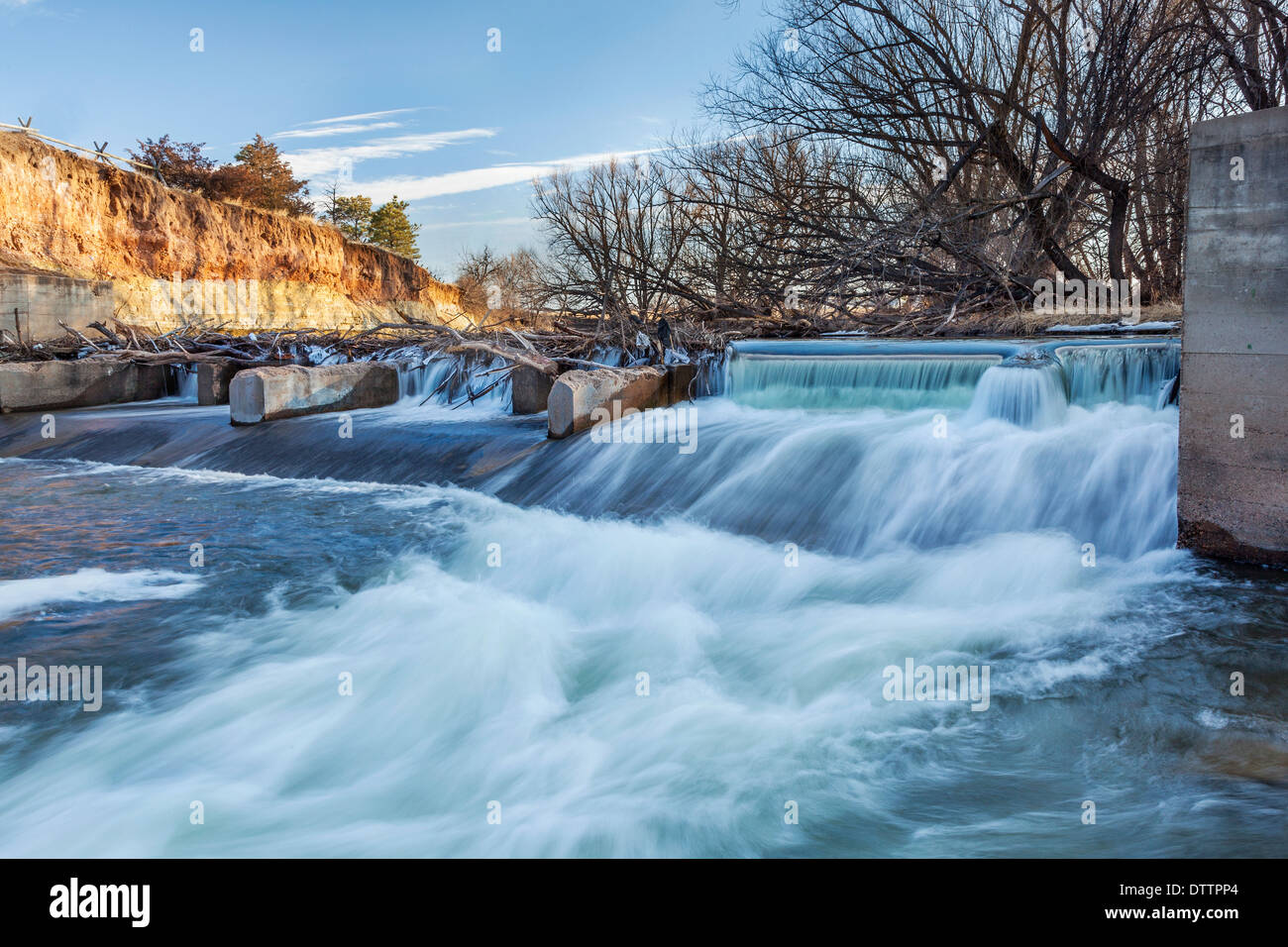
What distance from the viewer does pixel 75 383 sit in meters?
14.9

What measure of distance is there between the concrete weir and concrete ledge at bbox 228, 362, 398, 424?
10614 mm

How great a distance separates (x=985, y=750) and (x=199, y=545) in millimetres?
5928

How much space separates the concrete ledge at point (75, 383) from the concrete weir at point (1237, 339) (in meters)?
16.1

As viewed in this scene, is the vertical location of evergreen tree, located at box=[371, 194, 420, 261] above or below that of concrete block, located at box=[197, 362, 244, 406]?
above

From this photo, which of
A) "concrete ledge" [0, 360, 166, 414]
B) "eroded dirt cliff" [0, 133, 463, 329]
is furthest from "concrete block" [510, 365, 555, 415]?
"eroded dirt cliff" [0, 133, 463, 329]

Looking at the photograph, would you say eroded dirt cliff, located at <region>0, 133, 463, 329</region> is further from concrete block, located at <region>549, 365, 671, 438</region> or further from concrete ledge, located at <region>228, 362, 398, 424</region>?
concrete block, located at <region>549, 365, 671, 438</region>

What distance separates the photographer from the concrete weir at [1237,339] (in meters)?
5.29

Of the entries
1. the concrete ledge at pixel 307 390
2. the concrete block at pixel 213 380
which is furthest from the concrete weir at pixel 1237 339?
the concrete block at pixel 213 380

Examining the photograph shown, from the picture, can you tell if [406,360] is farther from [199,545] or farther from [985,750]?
[985,750]

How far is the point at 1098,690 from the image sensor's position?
13.4 ft

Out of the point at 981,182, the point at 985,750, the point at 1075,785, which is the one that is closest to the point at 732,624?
the point at 985,750

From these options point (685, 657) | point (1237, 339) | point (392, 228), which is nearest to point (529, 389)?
point (685, 657)

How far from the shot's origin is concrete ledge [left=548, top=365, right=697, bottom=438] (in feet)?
31.5

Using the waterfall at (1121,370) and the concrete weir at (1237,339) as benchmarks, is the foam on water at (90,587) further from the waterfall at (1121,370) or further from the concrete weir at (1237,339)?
the waterfall at (1121,370)
